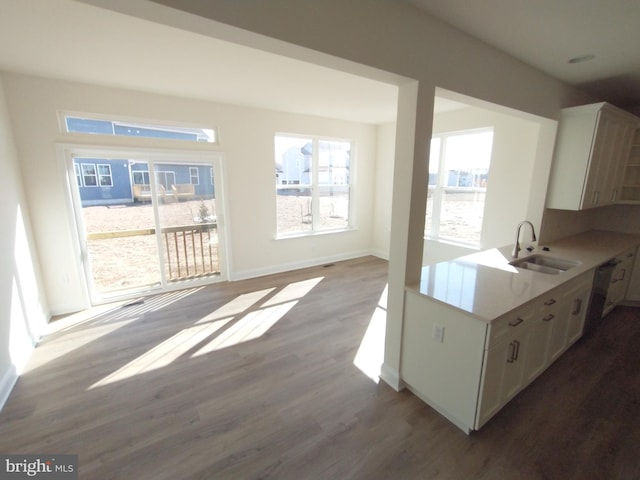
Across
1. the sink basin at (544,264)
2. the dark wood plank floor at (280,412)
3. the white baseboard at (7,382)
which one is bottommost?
the dark wood plank floor at (280,412)

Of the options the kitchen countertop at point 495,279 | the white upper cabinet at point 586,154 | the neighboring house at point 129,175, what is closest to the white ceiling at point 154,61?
the neighboring house at point 129,175

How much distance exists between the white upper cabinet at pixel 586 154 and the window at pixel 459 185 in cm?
99

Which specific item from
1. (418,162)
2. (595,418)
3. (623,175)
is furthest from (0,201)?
(623,175)

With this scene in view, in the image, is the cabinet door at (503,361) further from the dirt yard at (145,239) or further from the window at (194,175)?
the window at (194,175)

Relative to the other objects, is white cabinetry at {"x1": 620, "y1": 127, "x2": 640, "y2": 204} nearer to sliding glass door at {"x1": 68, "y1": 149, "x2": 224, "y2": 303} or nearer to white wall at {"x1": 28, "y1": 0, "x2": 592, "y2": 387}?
white wall at {"x1": 28, "y1": 0, "x2": 592, "y2": 387}

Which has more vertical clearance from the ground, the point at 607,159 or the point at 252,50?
the point at 252,50

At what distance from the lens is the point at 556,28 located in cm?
A: 196

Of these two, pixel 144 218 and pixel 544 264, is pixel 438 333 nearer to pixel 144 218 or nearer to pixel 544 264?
pixel 544 264

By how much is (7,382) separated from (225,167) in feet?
10.6

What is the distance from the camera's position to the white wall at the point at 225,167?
314 centimetres

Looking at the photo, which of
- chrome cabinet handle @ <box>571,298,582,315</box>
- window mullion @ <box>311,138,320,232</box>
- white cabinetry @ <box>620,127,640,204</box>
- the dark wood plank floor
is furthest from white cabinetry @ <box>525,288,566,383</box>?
window mullion @ <box>311,138,320,232</box>

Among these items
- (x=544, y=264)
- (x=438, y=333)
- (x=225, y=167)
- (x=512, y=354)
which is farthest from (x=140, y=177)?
(x=544, y=264)

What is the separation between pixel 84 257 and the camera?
3594 millimetres

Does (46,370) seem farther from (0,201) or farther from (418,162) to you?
(418,162)
